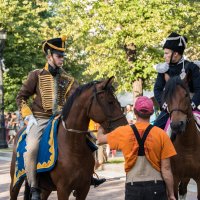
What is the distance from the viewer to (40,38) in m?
35.2

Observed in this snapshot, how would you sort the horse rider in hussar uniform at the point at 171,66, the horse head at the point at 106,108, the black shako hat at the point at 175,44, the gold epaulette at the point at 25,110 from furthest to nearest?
1. the black shako hat at the point at 175,44
2. the horse rider in hussar uniform at the point at 171,66
3. the gold epaulette at the point at 25,110
4. the horse head at the point at 106,108

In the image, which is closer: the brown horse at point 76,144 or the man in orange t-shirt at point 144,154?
the man in orange t-shirt at point 144,154

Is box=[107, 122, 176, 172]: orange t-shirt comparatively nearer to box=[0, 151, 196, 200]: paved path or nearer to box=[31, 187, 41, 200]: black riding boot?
box=[31, 187, 41, 200]: black riding boot

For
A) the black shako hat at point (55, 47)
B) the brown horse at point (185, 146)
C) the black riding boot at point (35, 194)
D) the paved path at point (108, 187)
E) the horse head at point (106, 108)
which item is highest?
the black shako hat at point (55, 47)

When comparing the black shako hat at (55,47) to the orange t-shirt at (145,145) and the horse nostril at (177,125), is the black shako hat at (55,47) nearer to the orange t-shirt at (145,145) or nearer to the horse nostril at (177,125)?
the horse nostril at (177,125)

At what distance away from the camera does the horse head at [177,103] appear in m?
6.76

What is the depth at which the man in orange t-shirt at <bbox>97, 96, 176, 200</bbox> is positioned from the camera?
5394 millimetres

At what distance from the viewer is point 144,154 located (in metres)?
5.42

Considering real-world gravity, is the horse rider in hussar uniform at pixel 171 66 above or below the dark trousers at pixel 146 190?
above

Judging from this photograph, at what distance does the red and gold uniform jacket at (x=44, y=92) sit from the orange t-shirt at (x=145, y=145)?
2.42 metres

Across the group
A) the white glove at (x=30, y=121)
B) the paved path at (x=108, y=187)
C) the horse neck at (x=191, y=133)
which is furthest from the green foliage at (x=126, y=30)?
the white glove at (x=30, y=121)

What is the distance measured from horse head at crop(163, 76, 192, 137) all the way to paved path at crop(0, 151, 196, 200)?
14.7 ft

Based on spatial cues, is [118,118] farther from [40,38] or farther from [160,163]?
[40,38]

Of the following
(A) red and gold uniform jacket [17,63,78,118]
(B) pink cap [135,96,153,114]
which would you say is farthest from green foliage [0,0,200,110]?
(B) pink cap [135,96,153,114]
